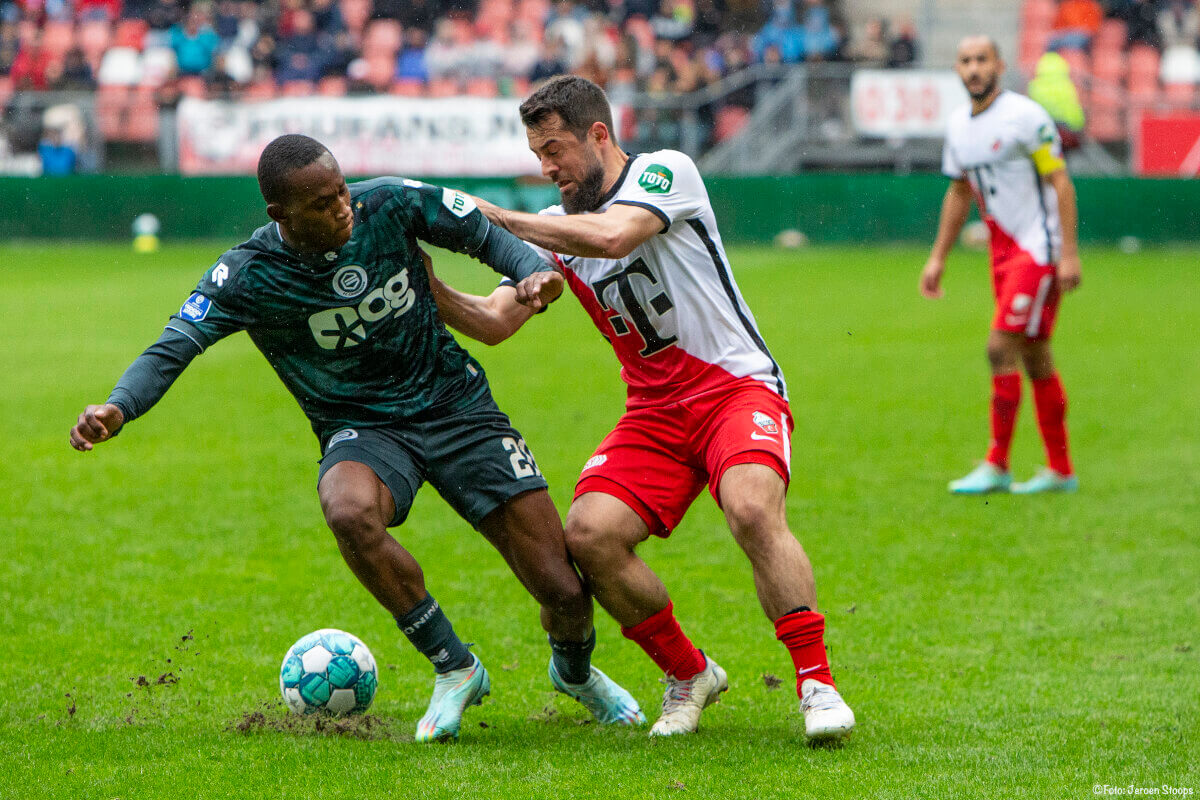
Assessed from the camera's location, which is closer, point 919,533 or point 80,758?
point 80,758

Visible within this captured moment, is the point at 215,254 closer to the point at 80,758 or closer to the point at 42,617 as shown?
the point at 42,617

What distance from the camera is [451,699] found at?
4.55 metres

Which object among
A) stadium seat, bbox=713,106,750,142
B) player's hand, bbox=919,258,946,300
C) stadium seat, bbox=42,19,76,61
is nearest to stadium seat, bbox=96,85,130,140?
stadium seat, bbox=42,19,76,61

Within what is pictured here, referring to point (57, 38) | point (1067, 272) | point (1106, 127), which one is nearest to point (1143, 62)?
point (1106, 127)

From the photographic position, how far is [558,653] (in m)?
4.68

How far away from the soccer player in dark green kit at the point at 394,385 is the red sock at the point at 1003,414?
4137 mm

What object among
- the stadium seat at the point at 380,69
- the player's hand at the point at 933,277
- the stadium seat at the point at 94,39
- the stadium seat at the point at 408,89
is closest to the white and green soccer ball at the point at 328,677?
the player's hand at the point at 933,277

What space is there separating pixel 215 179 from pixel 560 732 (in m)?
19.6

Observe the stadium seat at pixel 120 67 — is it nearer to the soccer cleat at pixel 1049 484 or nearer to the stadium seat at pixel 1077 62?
the stadium seat at pixel 1077 62

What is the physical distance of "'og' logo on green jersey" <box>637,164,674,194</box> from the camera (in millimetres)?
4637

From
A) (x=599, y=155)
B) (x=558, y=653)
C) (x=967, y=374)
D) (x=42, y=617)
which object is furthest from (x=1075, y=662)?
(x=967, y=374)

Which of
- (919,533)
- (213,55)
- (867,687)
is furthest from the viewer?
(213,55)

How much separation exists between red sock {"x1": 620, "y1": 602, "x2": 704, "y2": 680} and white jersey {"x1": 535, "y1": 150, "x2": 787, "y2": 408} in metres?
0.75

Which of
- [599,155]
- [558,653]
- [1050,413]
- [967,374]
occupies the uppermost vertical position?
[599,155]
